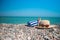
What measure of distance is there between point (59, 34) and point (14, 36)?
0.96 m

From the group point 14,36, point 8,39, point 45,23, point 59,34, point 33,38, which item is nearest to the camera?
point 8,39

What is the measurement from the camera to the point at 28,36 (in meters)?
2.65

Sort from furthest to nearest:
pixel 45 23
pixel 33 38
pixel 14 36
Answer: pixel 45 23, pixel 33 38, pixel 14 36

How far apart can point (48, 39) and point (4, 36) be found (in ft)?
2.69

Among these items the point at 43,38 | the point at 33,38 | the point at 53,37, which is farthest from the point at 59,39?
the point at 33,38

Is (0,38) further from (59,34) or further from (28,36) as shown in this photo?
(59,34)

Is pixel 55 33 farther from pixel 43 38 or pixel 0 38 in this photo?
pixel 0 38

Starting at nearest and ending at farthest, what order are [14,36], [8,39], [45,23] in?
1. [8,39]
2. [14,36]
3. [45,23]

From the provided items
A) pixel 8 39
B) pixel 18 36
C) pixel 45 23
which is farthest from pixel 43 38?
pixel 45 23

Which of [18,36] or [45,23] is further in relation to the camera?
[45,23]

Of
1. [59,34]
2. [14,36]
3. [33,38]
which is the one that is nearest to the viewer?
[14,36]

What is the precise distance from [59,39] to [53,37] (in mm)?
123

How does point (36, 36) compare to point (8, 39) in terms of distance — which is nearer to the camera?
point (8, 39)

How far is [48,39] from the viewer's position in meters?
2.62
